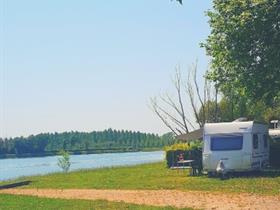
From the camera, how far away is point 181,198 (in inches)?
696

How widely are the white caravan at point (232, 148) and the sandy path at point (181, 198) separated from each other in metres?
7.02

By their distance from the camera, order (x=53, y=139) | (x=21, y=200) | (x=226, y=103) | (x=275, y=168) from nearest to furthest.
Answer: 1. (x=21, y=200)
2. (x=275, y=168)
3. (x=226, y=103)
4. (x=53, y=139)

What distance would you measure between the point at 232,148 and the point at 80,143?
132m

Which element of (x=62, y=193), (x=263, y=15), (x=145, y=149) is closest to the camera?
(x=62, y=193)

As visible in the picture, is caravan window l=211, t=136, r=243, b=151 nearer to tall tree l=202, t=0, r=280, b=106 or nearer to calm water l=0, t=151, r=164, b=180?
tall tree l=202, t=0, r=280, b=106

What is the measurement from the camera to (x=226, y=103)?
65.9 metres

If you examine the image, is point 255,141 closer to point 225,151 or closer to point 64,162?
point 225,151

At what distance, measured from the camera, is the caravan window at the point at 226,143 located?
26875 millimetres

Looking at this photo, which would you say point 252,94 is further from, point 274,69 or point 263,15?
point 263,15

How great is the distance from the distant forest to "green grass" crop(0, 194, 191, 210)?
105 meters

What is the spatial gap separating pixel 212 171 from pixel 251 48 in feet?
20.9

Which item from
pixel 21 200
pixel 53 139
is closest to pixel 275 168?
pixel 21 200

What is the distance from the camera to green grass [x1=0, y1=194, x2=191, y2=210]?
632 inches

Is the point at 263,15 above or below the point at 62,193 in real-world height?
above
